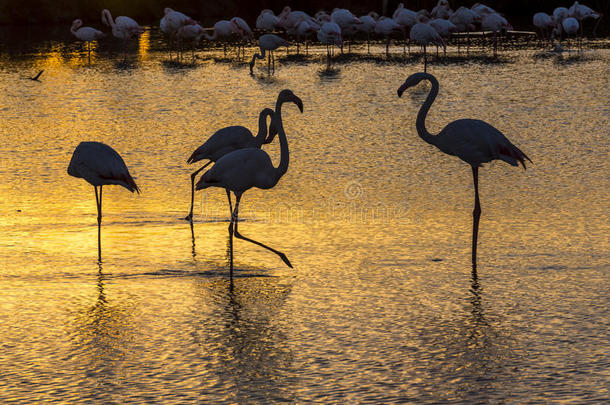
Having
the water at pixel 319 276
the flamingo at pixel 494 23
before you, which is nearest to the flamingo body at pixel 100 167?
the water at pixel 319 276

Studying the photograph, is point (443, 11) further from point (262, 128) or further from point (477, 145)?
point (477, 145)

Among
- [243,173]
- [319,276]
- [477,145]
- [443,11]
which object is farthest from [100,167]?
[443,11]

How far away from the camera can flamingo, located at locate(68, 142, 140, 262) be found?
7148 millimetres

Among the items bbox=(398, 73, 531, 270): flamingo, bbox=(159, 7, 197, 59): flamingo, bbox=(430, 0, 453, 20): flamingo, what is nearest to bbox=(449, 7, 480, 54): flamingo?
bbox=(430, 0, 453, 20): flamingo

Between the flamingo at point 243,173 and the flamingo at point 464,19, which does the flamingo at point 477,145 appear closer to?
the flamingo at point 243,173

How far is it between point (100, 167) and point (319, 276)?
190 centimetres

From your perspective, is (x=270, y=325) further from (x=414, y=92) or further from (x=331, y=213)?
(x=414, y=92)

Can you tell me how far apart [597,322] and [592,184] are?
3.82 m

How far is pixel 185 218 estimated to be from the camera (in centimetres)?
812

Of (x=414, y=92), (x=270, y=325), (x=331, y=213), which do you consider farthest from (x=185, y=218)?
(x=414, y=92)

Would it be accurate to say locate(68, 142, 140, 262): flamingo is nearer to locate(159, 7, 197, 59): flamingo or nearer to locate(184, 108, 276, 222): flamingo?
locate(184, 108, 276, 222): flamingo

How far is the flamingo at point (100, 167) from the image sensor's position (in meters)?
7.15

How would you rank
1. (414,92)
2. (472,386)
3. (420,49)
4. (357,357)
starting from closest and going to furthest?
(472,386) → (357,357) → (414,92) → (420,49)

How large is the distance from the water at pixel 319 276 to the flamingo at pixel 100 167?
1.60ft
